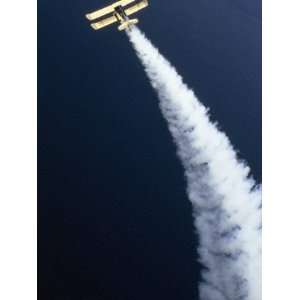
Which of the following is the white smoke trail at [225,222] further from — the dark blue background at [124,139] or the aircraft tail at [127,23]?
the aircraft tail at [127,23]

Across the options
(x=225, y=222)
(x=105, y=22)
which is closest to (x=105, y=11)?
(x=105, y=22)

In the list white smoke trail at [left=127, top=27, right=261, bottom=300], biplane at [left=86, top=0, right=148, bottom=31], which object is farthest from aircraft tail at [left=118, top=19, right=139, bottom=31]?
white smoke trail at [left=127, top=27, right=261, bottom=300]

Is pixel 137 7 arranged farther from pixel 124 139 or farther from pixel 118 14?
pixel 124 139

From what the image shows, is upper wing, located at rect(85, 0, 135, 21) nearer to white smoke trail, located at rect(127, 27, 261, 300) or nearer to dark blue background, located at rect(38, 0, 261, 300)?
dark blue background, located at rect(38, 0, 261, 300)

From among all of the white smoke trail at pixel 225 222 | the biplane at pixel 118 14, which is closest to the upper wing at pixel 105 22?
the biplane at pixel 118 14

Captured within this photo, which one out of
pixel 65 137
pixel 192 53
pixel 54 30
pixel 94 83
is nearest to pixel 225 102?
pixel 192 53

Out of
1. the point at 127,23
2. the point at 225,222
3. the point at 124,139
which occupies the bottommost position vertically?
the point at 225,222
